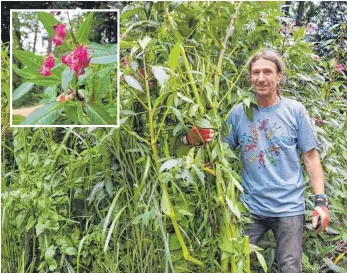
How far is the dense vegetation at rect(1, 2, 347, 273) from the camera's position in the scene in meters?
1.44

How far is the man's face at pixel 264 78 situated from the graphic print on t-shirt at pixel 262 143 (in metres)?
0.09

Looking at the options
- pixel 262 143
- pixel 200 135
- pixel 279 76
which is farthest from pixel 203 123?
pixel 279 76

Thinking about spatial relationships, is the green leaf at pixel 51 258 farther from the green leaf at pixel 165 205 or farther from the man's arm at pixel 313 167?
the man's arm at pixel 313 167

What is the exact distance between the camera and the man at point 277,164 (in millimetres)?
1581

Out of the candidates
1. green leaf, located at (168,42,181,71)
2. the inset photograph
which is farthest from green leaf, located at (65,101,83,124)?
green leaf, located at (168,42,181,71)

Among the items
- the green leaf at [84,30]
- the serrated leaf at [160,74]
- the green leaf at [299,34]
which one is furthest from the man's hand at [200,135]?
the green leaf at [299,34]

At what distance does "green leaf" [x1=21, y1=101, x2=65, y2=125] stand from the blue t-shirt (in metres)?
0.57

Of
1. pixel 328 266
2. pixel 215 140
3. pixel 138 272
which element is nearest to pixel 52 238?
pixel 138 272

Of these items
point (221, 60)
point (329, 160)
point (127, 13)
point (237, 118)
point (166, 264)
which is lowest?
point (166, 264)

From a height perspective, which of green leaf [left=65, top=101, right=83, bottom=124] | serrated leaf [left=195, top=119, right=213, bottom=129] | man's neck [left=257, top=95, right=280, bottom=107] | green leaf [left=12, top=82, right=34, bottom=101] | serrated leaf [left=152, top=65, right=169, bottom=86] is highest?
serrated leaf [left=152, top=65, right=169, bottom=86]

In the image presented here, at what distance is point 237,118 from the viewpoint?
65.2 inches

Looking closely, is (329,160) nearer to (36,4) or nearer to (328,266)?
(328,266)

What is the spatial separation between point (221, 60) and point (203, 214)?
46 cm

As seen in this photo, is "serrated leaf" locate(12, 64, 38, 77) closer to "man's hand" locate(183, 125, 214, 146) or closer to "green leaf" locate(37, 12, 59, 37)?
"green leaf" locate(37, 12, 59, 37)
